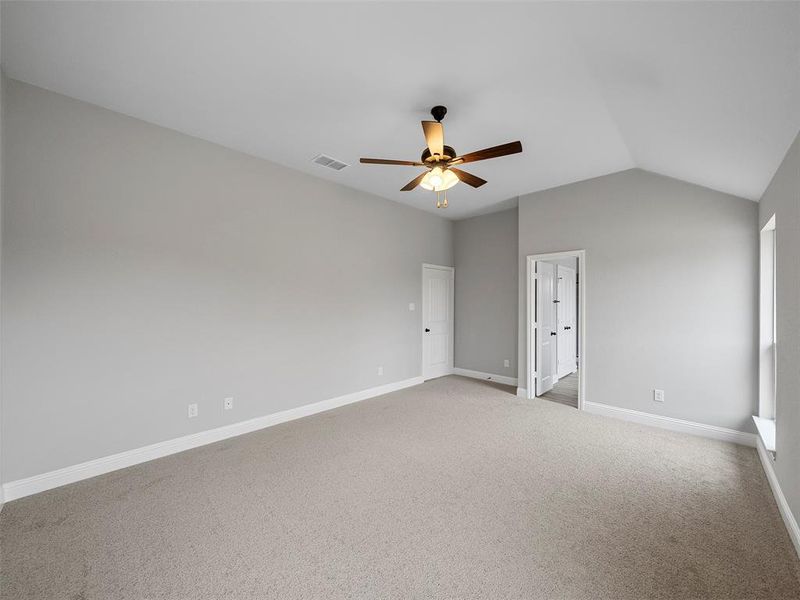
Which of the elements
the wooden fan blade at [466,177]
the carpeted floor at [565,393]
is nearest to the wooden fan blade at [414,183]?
the wooden fan blade at [466,177]

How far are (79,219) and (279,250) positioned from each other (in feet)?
5.58

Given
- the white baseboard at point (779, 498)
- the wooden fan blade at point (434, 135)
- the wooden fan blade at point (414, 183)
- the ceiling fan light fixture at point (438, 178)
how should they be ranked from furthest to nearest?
the wooden fan blade at point (414, 183)
the ceiling fan light fixture at point (438, 178)
the wooden fan blade at point (434, 135)
the white baseboard at point (779, 498)

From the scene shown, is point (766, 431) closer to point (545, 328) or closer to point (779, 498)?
point (779, 498)

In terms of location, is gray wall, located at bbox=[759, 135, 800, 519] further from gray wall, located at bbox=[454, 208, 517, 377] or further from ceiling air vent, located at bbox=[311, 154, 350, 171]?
ceiling air vent, located at bbox=[311, 154, 350, 171]

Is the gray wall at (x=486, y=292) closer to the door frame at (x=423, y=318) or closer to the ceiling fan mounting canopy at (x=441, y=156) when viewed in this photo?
the door frame at (x=423, y=318)

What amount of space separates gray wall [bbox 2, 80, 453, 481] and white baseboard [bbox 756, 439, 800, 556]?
4.03 metres

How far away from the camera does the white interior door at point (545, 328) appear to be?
5008 millimetres

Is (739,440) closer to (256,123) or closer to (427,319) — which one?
(427,319)

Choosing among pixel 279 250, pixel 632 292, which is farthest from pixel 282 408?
pixel 632 292

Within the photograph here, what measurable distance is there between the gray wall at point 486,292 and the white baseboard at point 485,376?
0.06 metres

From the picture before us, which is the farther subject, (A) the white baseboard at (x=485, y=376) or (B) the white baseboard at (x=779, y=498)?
(A) the white baseboard at (x=485, y=376)

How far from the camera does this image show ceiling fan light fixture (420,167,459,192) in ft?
9.04

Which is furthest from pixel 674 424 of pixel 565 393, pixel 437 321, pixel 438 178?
pixel 438 178

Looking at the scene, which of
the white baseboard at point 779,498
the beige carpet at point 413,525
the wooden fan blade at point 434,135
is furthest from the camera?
the wooden fan blade at point 434,135
